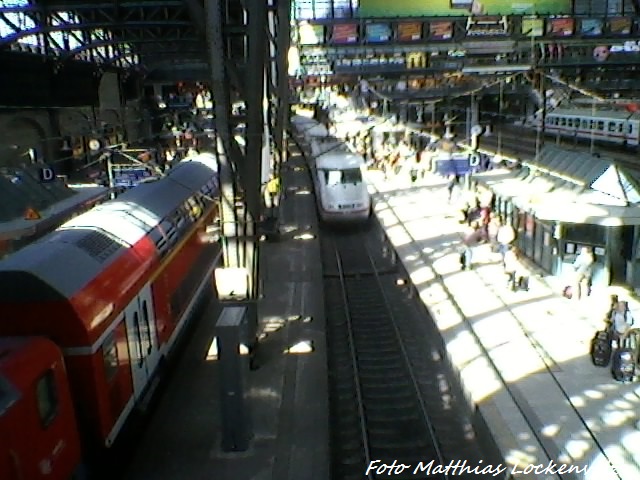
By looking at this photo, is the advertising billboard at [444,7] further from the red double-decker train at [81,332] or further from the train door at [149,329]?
the train door at [149,329]

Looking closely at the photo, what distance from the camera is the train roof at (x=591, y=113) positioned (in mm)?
28500

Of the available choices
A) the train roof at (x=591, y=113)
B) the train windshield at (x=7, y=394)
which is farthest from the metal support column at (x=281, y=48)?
the train windshield at (x=7, y=394)

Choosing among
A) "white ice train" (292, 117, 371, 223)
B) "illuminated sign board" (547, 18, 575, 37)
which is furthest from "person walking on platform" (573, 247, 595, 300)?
"illuminated sign board" (547, 18, 575, 37)

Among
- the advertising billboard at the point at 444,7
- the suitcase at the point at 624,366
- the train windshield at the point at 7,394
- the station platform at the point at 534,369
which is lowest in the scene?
the station platform at the point at 534,369

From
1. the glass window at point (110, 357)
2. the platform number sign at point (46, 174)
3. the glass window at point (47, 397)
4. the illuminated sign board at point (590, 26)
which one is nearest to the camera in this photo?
the glass window at point (47, 397)

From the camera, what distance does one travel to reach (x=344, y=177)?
26.7 meters

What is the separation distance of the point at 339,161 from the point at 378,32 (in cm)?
528

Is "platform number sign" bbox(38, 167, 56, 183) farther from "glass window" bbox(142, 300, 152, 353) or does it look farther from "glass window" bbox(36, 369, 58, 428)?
Result: "glass window" bbox(36, 369, 58, 428)

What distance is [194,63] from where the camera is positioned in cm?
4519

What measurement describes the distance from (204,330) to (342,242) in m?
11.0

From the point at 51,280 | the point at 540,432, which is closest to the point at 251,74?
the point at 51,280

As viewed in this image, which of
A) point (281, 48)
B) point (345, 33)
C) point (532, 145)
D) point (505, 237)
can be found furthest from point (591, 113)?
point (281, 48)

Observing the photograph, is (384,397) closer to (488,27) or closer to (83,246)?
(83,246)

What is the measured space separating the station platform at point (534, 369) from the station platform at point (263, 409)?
8.62 ft
